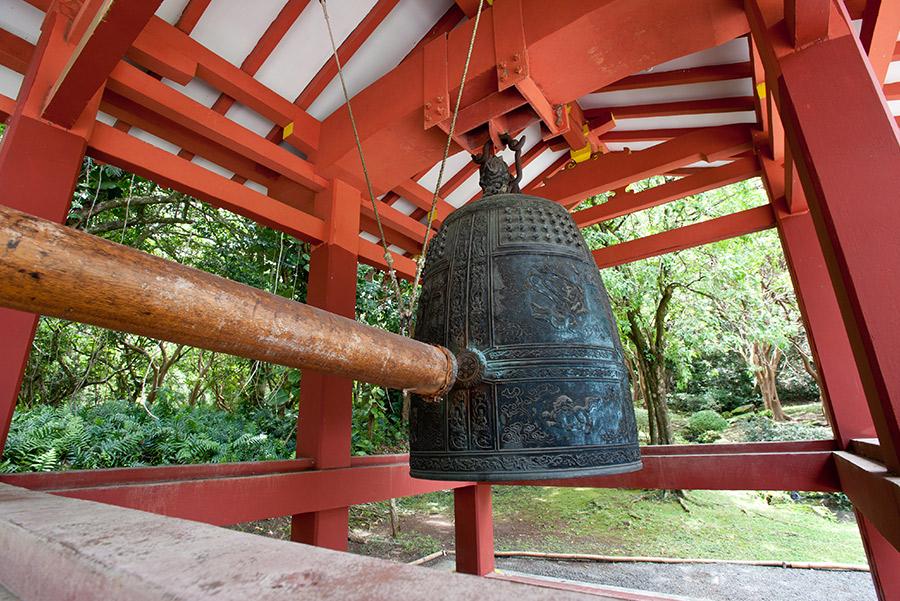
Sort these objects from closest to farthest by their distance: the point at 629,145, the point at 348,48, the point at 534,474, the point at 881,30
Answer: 1. the point at 534,474
2. the point at 881,30
3. the point at 348,48
4. the point at 629,145

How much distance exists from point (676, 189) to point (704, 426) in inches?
365

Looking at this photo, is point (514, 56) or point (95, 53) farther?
point (514, 56)

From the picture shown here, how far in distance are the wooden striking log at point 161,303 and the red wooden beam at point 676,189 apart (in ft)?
11.1

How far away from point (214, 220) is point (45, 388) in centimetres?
350

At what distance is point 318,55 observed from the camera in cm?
278

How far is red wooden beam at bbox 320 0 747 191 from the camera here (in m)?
1.92

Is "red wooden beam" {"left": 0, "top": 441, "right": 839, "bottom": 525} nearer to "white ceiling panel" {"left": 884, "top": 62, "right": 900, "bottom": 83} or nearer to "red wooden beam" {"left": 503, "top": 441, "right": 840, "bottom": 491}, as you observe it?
"red wooden beam" {"left": 503, "top": 441, "right": 840, "bottom": 491}

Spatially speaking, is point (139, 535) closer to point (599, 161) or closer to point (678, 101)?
point (599, 161)

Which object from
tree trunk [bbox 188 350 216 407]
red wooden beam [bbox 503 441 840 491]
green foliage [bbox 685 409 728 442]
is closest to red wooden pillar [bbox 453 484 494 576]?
red wooden beam [bbox 503 441 840 491]

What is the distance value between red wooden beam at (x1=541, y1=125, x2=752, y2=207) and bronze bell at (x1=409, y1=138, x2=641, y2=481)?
7.97 feet

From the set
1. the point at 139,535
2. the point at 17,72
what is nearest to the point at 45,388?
the point at 17,72

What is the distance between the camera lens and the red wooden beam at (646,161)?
335 cm

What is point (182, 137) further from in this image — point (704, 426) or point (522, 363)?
point (704, 426)

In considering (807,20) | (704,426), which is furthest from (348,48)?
(704,426)
